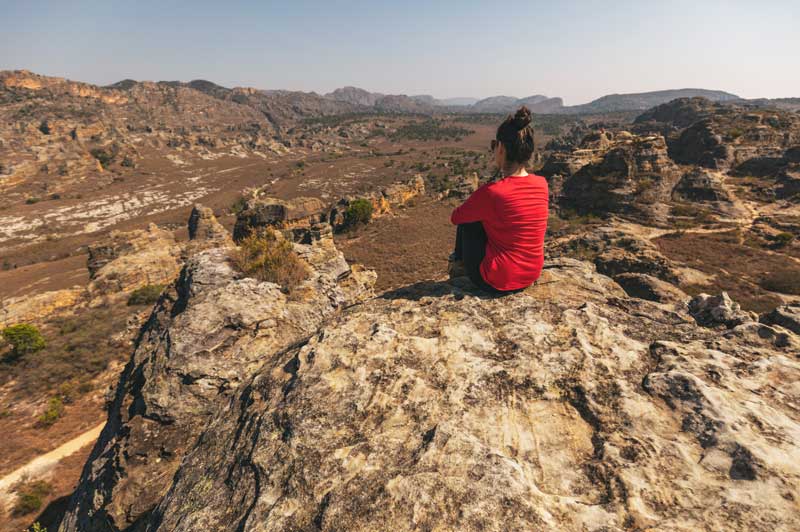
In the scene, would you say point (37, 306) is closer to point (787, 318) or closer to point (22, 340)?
point (22, 340)

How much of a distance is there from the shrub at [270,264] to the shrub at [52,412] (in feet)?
36.4

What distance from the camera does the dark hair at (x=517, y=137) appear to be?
3981mm

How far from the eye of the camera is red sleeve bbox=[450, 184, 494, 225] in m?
4.12

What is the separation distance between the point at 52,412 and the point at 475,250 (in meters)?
17.0

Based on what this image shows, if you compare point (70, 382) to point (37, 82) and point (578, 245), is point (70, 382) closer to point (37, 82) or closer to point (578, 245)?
point (578, 245)

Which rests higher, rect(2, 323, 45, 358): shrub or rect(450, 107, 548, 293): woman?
rect(450, 107, 548, 293): woman

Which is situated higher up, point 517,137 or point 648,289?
point 517,137

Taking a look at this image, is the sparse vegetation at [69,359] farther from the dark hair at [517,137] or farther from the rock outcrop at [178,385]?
the dark hair at [517,137]

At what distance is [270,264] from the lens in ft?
26.5

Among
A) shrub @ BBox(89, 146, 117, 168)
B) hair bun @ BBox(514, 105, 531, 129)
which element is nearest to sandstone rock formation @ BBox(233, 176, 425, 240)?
hair bun @ BBox(514, 105, 531, 129)

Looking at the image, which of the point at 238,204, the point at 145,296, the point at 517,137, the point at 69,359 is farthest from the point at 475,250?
the point at 238,204

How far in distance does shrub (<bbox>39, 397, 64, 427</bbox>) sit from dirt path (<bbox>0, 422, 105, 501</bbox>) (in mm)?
1556

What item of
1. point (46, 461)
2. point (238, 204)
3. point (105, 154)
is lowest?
point (46, 461)

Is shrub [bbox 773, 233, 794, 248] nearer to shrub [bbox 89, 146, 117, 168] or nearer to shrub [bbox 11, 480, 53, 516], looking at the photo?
shrub [bbox 11, 480, 53, 516]
